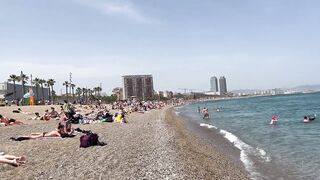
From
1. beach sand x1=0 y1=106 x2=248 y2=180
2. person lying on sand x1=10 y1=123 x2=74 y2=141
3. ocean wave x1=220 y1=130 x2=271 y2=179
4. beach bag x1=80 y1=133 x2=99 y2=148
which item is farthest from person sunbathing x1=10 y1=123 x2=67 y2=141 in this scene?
ocean wave x1=220 y1=130 x2=271 y2=179

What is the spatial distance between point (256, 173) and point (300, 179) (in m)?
1.74

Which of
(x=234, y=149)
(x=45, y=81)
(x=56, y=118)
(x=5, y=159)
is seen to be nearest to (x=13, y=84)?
(x=45, y=81)

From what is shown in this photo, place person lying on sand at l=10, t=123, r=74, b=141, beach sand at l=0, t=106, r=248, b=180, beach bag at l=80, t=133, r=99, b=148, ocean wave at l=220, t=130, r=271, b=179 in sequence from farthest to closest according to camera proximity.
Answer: person lying on sand at l=10, t=123, r=74, b=141, beach bag at l=80, t=133, r=99, b=148, ocean wave at l=220, t=130, r=271, b=179, beach sand at l=0, t=106, r=248, b=180

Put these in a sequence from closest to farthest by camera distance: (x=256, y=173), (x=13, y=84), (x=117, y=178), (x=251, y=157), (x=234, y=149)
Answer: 1. (x=117, y=178)
2. (x=256, y=173)
3. (x=251, y=157)
4. (x=234, y=149)
5. (x=13, y=84)

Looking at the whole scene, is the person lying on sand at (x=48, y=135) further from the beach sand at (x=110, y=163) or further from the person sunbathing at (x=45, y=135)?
the beach sand at (x=110, y=163)

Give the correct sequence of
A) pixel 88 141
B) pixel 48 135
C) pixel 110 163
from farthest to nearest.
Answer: pixel 48 135 < pixel 88 141 < pixel 110 163

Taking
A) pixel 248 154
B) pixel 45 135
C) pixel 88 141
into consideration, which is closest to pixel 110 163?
pixel 88 141

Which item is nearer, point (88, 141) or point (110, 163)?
point (110, 163)

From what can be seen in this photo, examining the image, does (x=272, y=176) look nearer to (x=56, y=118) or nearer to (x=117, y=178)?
(x=117, y=178)

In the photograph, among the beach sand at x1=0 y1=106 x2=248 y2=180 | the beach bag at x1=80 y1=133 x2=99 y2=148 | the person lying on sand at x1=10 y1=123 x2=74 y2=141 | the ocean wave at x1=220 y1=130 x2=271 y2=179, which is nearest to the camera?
the beach sand at x1=0 y1=106 x2=248 y2=180

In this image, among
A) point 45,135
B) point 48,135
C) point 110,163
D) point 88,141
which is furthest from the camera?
point 48,135

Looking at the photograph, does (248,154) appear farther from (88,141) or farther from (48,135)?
(48,135)

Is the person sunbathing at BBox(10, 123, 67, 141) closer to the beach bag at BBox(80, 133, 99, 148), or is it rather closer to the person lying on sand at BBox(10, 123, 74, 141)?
the person lying on sand at BBox(10, 123, 74, 141)

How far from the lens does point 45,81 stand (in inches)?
4523
